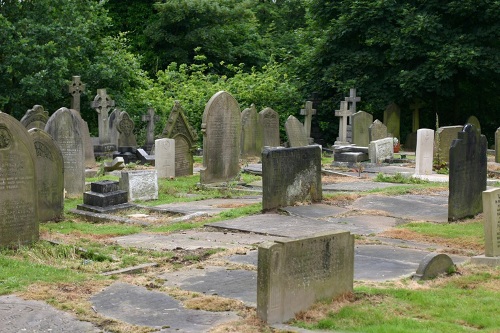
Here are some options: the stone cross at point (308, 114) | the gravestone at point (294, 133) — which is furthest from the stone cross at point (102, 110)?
the stone cross at point (308, 114)

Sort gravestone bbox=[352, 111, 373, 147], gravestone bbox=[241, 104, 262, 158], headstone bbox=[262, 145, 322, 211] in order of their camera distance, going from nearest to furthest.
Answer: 1. headstone bbox=[262, 145, 322, 211]
2. gravestone bbox=[241, 104, 262, 158]
3. gravestone bbox=[352, 111, 373, 147]

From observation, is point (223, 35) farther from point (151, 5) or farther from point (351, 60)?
point (351, 60)

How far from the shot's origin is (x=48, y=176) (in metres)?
13.9

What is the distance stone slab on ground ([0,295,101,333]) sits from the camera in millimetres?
7660

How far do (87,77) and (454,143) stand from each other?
67.4 ft

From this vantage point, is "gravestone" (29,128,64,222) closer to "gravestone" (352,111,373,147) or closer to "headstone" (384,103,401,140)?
"gravestone" (352,111,373,147)

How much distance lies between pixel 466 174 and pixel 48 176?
7024mm

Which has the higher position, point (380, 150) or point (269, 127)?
point (269, 127)

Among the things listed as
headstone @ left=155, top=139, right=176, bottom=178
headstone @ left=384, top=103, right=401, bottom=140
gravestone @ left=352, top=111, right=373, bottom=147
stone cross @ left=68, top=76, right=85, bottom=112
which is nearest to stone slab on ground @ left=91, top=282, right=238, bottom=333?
headstone @ left=155, top=139, right=176, bottom=178

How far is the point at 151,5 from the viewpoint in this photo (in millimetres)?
45875

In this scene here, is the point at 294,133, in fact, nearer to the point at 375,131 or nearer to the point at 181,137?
the point at 375,131

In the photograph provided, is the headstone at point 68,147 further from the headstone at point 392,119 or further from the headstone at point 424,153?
the headstone at point 392,119

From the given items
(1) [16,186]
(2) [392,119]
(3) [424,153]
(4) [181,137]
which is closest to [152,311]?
(1) [16,186]

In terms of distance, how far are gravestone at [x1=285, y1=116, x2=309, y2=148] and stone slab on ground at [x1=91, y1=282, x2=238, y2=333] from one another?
17.8 m
